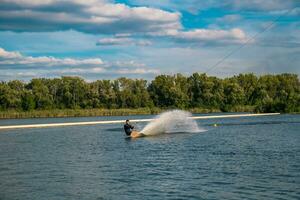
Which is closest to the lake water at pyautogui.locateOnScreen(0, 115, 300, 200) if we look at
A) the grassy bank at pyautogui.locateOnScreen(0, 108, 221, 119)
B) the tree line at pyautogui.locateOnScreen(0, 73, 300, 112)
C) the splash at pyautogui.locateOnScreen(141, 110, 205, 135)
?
the splash at pyautogui.locateOnScreen(141, 110, 205, 135)

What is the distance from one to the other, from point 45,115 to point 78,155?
316ft

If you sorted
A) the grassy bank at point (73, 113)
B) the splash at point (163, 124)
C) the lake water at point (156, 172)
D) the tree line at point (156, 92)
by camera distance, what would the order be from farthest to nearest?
the tree line at point (156, 92), the grassy bank at point (73, 113), the splash at point (163, 124), the lake water at point (156, 172)

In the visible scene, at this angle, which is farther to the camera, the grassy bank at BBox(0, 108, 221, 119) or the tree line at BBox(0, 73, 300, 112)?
the tree line at BBox(0, 73, 300, 112)

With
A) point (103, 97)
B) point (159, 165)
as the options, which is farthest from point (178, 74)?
point (159, 165)

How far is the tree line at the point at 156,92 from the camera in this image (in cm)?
14862

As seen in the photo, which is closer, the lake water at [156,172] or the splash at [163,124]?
the lake water at [156,172]

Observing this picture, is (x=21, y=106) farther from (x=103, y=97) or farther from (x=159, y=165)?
(x=159, y=165)

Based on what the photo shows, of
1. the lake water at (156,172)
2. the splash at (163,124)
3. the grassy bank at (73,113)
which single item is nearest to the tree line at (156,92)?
the grassy bank at (73,113)

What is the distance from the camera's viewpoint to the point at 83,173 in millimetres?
24562

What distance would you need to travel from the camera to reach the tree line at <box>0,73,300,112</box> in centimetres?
14862

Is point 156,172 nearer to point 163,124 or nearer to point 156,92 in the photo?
point 163,124

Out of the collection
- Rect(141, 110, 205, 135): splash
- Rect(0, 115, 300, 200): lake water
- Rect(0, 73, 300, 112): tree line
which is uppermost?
Rect(0, 73, 300, 112): tree line

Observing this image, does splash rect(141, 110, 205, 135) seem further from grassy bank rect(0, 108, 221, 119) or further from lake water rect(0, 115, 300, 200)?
grassy bank rect(0, 108, 221, 119)

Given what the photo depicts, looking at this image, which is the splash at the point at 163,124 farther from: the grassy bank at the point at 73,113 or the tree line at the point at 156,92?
the tree line at the point at 156,92
